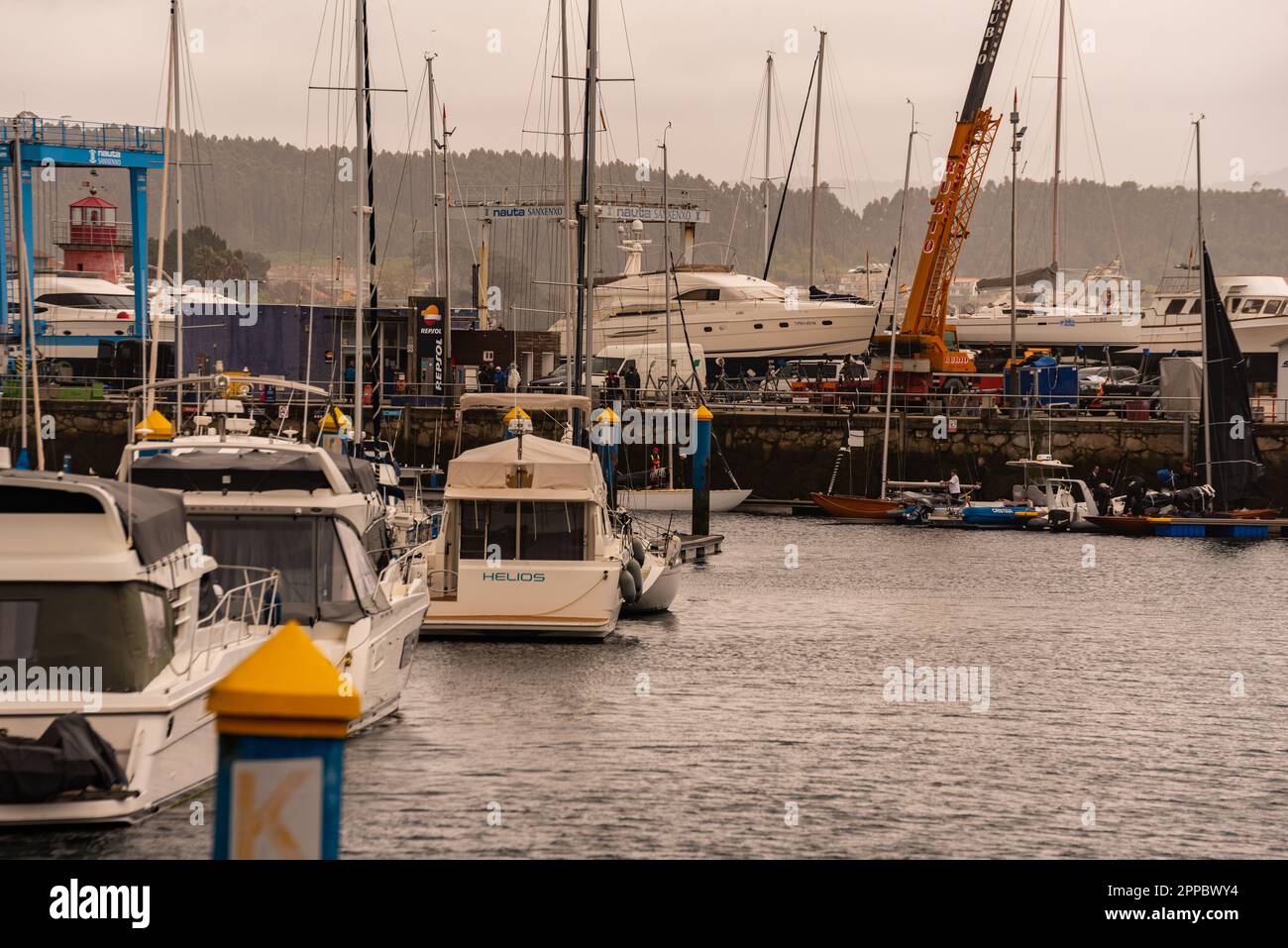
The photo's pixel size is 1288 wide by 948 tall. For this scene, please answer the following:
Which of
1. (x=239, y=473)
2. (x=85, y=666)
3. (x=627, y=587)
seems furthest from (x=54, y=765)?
(x=627, y=587)

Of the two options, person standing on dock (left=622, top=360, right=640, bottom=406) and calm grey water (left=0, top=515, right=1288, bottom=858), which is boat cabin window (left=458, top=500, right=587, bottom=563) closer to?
calm grey water (left=0, top=515, right=1288, bottom=858)

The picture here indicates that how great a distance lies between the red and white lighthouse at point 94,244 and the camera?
261 ft

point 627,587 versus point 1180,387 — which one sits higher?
point 1180,387

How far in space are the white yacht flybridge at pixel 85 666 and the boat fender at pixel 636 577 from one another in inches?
605

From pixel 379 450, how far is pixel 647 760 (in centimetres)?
1600

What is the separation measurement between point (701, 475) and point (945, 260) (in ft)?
78.6

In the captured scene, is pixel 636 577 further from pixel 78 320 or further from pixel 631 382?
pixel 78 320

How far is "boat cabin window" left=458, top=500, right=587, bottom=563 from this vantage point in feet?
77.2

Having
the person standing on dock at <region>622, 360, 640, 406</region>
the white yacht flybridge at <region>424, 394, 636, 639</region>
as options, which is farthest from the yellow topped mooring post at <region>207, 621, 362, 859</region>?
the person standing on dock at <region>622, 360, 640, 406</region>

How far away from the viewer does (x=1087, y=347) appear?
69.3 m

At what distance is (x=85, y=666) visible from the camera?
11703 millimetres

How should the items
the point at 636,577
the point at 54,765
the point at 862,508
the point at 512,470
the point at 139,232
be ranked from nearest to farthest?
1. the point at 54,765
2. the point at 512,470
3. the point at 636,577
4. the point at 862,508
5. the point at 139,232

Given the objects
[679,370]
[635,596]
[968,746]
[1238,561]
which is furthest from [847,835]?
[679,370]

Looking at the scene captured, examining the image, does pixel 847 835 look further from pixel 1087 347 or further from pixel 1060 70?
pixel 1060 70
